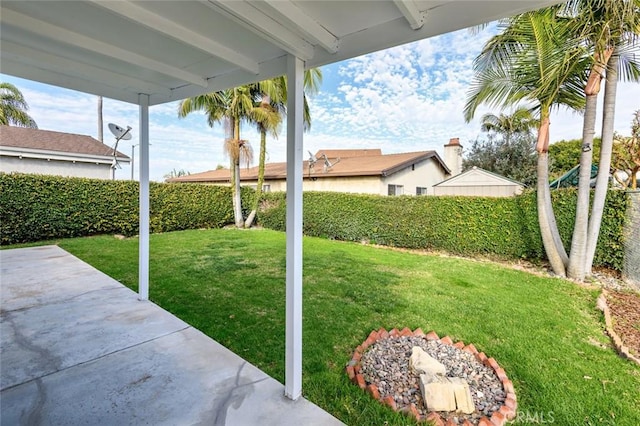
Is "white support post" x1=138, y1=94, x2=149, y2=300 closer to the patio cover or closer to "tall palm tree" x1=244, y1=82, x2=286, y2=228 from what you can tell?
the patio cover

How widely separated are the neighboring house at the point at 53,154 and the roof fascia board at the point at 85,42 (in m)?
12.2

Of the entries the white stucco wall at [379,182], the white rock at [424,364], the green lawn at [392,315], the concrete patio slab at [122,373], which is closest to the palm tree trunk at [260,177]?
the white stucco wall at [379,182]

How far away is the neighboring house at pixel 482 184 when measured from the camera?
13.7 meters

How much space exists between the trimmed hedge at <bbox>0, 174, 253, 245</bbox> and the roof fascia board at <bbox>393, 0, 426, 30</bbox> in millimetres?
10325

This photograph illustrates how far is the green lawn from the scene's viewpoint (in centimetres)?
243

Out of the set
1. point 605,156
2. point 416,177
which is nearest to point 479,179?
point 416,177

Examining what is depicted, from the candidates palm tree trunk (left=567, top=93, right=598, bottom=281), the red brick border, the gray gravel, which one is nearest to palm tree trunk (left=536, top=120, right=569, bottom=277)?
palm tree trunk (left=567, top=93, right=598, bottom=281)

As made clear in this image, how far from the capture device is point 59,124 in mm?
16391

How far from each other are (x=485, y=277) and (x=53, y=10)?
6.97 metres

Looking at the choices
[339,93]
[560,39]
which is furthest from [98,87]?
[339,93]

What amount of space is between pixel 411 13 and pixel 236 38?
1186mm

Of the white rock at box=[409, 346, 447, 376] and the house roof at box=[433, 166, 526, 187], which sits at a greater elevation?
the house roof at box=[433, 166, 526, 187]

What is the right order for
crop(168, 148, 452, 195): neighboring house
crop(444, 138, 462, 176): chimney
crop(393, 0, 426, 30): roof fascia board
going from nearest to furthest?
crop(393, 0, 426, 30): roof fascia board, crop(168, 148, 452, 195): neighboring house, crop(444, 138, 462, 176): chimney

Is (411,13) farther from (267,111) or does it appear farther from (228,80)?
(267,111)
